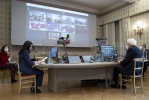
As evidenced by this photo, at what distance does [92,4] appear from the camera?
6.74 meters

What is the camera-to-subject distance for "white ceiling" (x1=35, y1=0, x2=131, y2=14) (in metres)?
6.33

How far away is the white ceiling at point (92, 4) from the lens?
6328mm

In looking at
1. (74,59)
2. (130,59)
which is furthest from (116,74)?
(74,59)

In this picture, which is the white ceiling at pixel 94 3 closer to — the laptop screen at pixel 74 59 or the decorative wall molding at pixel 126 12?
the decorative wall molding at pixel 126 12

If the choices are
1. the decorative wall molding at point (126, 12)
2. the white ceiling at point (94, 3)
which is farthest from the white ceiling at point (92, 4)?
the decorative wall molding at point (126, 12)

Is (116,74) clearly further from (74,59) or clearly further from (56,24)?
(56,24)

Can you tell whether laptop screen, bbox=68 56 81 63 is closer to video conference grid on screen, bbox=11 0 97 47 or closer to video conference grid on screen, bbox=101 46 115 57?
video conference grid on screen, bbox=101 46 115 57

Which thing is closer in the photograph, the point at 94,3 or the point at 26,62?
the point at 26,62

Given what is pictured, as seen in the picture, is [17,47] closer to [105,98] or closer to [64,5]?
[64,5]

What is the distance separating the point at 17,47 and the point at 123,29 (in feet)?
16.2

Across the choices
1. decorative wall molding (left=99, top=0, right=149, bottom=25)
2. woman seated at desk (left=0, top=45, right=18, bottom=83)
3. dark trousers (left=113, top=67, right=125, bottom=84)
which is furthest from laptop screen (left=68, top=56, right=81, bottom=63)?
decorative wall molding (left=99, top=0, right=149, bottom=25)

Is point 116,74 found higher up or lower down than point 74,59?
lower down

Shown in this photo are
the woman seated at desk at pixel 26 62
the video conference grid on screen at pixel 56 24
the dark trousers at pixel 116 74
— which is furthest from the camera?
the video conference grid on screen at pixel 56 24

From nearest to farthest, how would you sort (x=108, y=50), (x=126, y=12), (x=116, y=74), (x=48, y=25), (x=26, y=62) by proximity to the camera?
1. (x=26, y=62)
2. (x=116, y=74)
3. (x=108, y=50)
4. (x=48, y=25)
5. (x=126, y=12)
